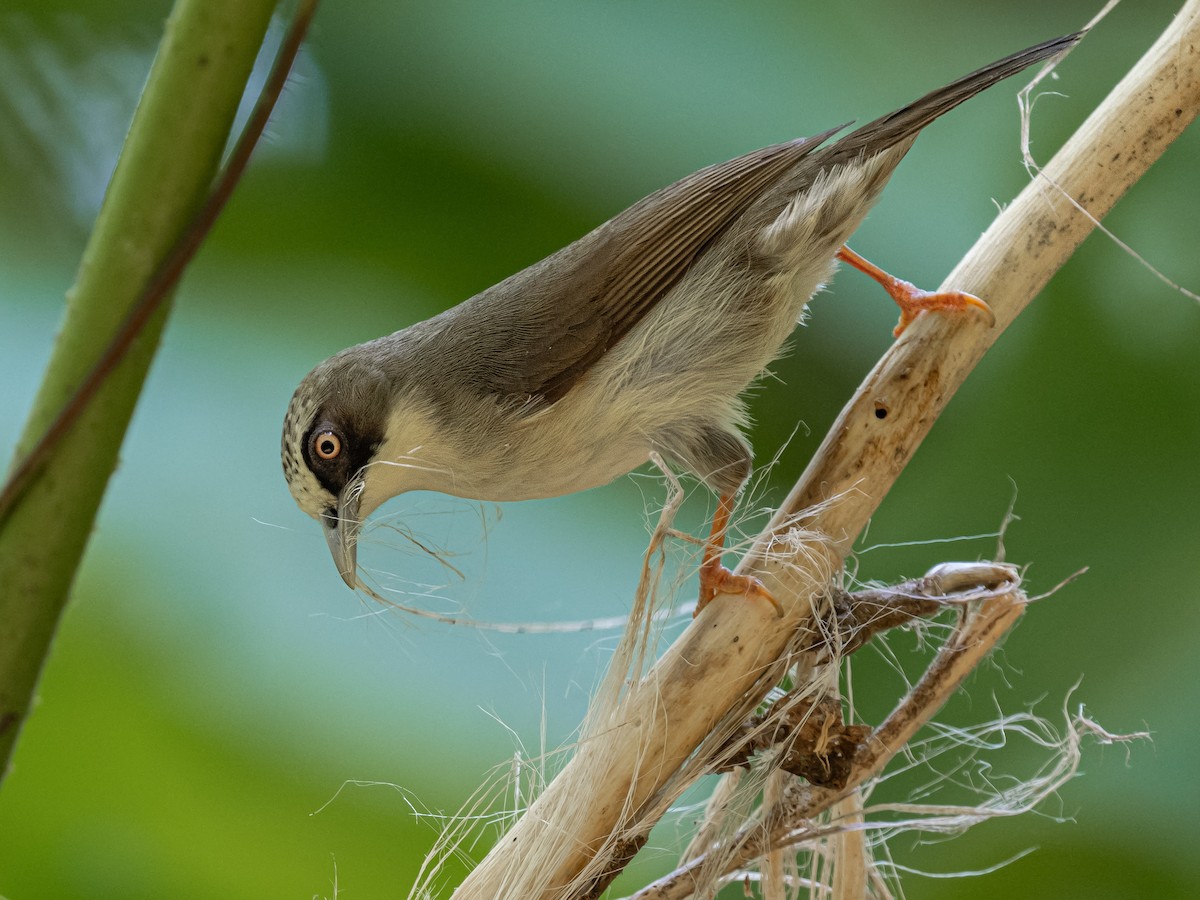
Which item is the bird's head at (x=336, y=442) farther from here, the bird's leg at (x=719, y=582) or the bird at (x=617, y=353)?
the bird's leg at (x=719, y=582)

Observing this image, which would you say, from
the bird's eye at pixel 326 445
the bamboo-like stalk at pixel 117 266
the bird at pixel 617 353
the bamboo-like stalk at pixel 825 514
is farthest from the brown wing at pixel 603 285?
the bamboo-like stalk at pixel 117 266

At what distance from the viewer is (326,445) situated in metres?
0.93

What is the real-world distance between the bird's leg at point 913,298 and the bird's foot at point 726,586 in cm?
32

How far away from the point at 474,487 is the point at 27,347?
1021mm

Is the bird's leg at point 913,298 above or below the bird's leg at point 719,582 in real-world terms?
above

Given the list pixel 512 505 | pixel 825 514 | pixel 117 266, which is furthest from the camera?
pixel 512 505

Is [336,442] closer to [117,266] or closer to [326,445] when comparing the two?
[326,445]

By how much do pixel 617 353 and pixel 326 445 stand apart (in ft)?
1.00

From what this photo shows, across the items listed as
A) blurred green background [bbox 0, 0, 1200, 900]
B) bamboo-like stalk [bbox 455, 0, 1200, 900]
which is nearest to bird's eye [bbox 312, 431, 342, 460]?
blurred green background [bbox 0, 0, 1200, 900]

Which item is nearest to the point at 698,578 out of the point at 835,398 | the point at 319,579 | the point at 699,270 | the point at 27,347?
the point at 699,270

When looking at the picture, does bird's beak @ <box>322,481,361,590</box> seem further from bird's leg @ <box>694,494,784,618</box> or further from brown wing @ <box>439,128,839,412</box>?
bird's leg @ <box>694,494,784,618</box>

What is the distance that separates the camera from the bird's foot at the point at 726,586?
0.77m

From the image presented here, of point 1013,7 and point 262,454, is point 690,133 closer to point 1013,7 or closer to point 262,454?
point 1013,7

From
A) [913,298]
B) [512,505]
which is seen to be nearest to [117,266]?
[913,298]
